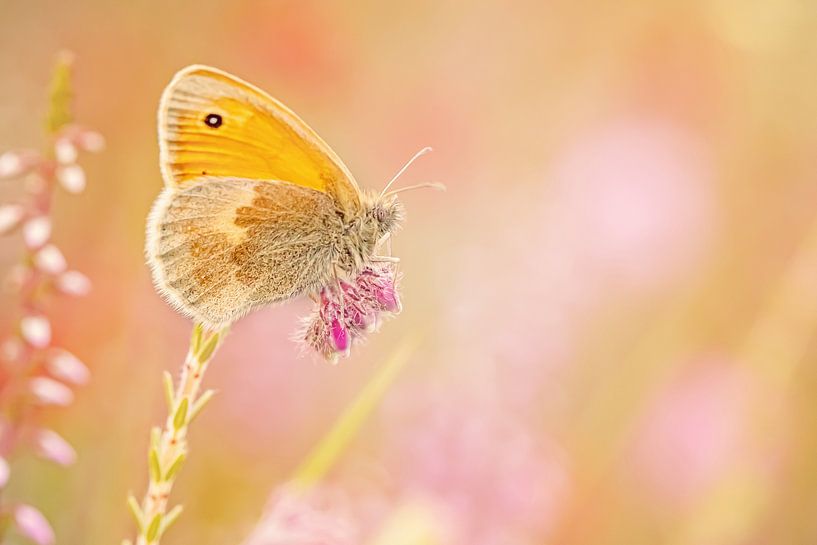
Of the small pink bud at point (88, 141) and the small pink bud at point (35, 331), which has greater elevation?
the small pink bud at point (88, 141)

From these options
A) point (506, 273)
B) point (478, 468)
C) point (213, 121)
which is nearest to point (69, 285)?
point (213, 121)

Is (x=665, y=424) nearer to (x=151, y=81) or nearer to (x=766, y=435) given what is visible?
(x=766, y=435)

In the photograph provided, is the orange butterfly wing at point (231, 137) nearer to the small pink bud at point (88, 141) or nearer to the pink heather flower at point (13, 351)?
the small pink bud at point (88, 141)

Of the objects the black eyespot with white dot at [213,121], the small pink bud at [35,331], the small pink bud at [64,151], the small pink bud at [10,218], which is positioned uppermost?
the black eyespot with white dot at [213,121]

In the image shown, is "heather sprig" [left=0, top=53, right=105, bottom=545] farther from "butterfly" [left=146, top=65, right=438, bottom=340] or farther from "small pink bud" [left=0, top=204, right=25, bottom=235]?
"butterfly" [left=146, top=65, right=438, bottom=340]

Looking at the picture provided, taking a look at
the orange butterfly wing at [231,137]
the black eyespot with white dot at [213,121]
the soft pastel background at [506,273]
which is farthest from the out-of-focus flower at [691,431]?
the black eyespot with white dot at [213,121]

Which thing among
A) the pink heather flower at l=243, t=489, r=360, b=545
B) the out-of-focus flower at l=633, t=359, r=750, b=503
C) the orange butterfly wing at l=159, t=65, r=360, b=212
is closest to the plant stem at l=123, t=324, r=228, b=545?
the pink heather flower at l=243, t=489, r=360, b=545

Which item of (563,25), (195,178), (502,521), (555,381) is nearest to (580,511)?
(555,381)
